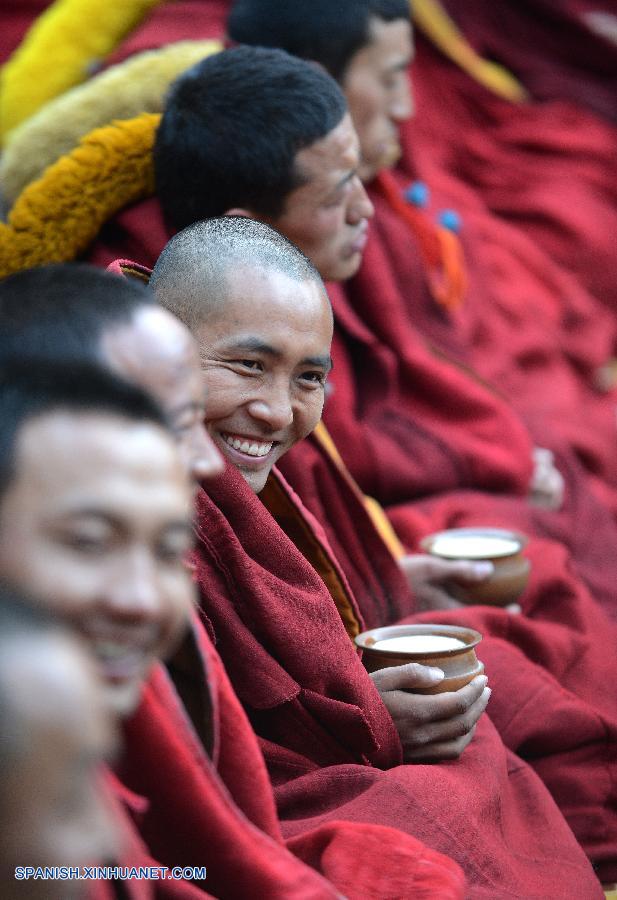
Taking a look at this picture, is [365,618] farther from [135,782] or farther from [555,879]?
[135,782]

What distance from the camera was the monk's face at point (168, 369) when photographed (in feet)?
3.22

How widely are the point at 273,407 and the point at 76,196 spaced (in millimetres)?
790

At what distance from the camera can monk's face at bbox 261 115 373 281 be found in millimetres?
2031

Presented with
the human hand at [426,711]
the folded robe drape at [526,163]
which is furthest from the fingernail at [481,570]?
the folded robe drape at [526,163]

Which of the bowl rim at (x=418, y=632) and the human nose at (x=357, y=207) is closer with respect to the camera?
the bowl rim at (x=418, y=632)

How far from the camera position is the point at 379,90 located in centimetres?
276

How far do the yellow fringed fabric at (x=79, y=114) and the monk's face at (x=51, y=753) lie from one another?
5.51 ft

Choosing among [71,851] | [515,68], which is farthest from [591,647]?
[515,68]

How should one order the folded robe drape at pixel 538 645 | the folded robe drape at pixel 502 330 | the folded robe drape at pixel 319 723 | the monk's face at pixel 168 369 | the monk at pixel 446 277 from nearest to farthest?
1. the monk's face at pixel 168 369
2. the folded robe drape at pixel 319 723
3. the folded robe drape at pixel 538 645
4. the monk at pixel 446 277
5. the folded robe drape at pixel 502 330

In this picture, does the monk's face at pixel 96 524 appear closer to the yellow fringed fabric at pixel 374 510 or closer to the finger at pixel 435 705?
the finger at pixel 435 705

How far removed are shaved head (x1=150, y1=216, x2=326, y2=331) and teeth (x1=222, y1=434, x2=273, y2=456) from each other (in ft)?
0.46

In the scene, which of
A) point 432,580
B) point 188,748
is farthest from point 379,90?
point 188,748

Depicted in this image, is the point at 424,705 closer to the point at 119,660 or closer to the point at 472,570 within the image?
the point at 472,570

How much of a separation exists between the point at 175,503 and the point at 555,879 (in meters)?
0.86
